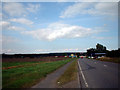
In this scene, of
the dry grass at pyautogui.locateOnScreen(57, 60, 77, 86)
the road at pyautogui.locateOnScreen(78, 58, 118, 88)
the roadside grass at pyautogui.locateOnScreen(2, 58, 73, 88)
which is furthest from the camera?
the dry grass at pyautogui.locateOnScreen(57, 60, 77, 86)

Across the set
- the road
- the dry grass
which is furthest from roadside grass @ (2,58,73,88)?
the road

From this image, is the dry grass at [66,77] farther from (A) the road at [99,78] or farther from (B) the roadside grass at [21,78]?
(B) the roadside grass at [21,78]

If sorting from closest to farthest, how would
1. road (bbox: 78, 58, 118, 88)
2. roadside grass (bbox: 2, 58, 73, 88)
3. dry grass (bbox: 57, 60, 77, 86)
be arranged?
road (bbox: 78, 58, 118, 88), roadside grass (bbox: 2, 58, 73, 88), dry grass (bbox: 57, 60, 77, 86)

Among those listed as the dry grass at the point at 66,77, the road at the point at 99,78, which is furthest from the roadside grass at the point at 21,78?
the road at the point at 99,78

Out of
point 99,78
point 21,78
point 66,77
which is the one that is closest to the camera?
point 99,78

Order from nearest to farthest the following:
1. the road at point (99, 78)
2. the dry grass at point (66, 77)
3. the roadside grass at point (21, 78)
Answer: the road at point (99, 78), the roadside grass at point (21, 78), the dry grass at point (66, 77)

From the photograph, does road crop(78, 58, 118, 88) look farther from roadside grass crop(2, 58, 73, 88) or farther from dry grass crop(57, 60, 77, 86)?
roadside grass crop(2, 58, 73, 88)

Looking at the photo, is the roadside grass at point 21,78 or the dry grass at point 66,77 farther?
the dry grass at point 66,77

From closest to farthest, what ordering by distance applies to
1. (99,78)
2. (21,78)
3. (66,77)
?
(99,78), (21,78), (66,77)

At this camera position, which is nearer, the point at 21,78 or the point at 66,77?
the point at 21,78

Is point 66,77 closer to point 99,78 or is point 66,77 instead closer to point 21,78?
point 99,78

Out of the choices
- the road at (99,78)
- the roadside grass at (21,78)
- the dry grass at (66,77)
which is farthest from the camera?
the dry grass at (66,77)

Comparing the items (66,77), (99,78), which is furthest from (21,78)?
(99,78)

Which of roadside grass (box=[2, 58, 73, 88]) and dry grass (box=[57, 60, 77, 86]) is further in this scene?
Result: dry grass (box=[57, 60, 77, 86])
